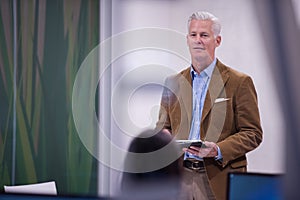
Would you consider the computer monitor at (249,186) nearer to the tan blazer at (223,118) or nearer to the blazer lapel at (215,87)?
the tan blazer at (223,118)

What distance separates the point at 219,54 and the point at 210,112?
39cm

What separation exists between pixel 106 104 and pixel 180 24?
79cm

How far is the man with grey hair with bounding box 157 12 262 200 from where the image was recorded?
299 cm

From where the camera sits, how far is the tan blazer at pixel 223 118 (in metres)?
3.01

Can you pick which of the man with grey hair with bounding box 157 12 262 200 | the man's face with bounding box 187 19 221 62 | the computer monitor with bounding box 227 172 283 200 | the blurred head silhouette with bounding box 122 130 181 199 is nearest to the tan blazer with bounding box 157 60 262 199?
the man with grey hair with bounding box 157 12 262 200

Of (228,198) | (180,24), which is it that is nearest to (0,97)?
(180,24)

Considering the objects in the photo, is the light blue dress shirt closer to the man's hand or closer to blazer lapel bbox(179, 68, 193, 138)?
blazer lapel bbox(179, 68, 193, 138)

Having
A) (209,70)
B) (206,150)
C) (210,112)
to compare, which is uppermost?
(209,70)

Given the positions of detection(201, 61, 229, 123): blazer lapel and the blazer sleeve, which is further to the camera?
detection(201, 61, 229, 123): blazer lapel

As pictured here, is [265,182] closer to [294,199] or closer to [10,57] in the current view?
[294,199]

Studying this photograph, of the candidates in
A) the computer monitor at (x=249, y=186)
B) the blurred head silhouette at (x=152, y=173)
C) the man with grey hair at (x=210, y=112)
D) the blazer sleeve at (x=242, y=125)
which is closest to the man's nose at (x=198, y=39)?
the man with grey hair at (x=210, y=112)

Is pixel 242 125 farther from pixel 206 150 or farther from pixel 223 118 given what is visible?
pixel 206 150

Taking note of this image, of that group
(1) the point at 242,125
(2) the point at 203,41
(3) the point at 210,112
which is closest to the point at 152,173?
(1) the point at 242,125

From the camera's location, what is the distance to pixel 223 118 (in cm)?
305
